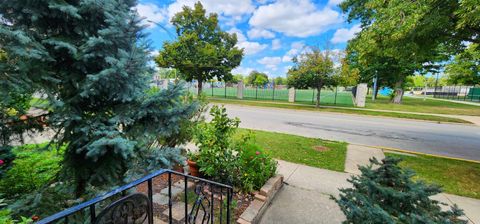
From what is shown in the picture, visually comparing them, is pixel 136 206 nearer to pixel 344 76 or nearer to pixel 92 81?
pixel 92 81

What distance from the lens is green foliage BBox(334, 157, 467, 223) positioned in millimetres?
1461

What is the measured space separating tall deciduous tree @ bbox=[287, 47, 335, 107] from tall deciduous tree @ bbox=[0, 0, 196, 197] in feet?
43.4

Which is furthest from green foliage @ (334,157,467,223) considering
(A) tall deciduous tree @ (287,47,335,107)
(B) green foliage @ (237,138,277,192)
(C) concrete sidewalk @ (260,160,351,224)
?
(A) tall deciduous tree @ (287,47,335,107)

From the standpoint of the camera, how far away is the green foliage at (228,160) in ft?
10.8

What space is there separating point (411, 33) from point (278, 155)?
170 inches

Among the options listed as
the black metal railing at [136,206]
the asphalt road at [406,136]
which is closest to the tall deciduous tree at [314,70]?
the asphalt road at [406,136]

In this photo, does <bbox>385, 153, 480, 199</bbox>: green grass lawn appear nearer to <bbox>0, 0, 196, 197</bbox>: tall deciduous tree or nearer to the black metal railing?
the black metal railing

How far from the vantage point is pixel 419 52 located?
18.4ft

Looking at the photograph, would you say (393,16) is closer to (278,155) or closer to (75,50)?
(278,155)

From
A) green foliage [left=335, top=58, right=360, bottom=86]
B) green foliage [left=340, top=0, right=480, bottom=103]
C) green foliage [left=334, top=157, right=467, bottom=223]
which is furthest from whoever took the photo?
green foliage [left=335, top=58, right=360, bottom=86]

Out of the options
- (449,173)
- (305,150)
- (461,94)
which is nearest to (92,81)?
(305,150)

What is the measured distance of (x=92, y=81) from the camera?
1.72 meters

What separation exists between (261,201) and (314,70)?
1237 cm

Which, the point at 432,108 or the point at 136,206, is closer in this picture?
the point at 136,206
